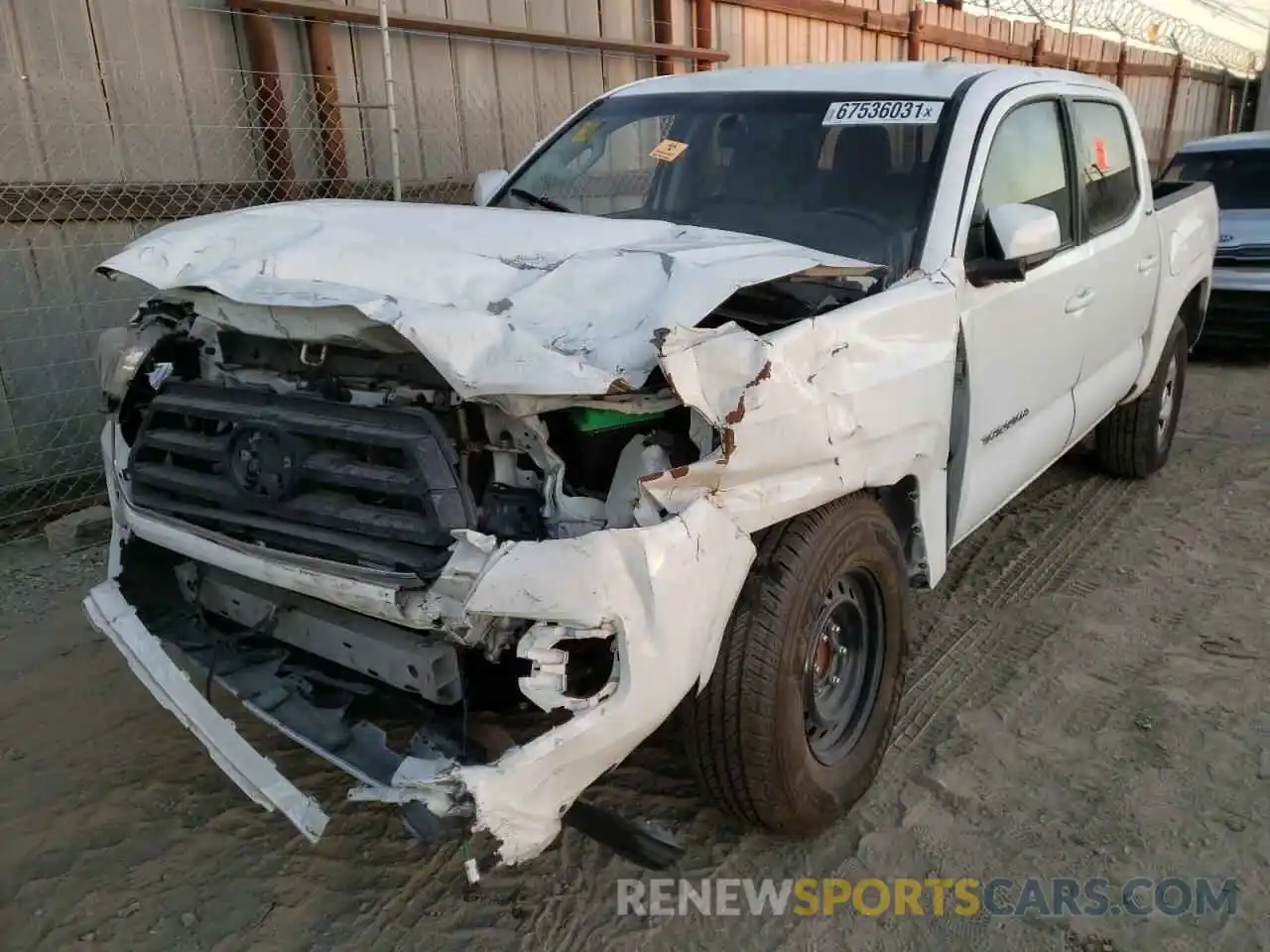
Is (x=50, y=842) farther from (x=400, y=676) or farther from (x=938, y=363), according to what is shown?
(x=938, y=363)

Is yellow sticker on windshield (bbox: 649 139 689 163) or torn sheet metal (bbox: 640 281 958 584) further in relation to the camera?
yellow sticker on windshield (bbox: 649 139 689 163)

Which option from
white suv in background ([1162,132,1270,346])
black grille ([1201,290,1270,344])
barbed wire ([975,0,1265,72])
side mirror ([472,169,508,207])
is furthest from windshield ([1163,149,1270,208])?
side mirror ([472,169,508,207])

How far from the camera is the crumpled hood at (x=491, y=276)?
205 centimetres

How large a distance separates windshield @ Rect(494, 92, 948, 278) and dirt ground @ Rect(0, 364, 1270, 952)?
5.18ft

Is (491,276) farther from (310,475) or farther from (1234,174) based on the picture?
(1234,174)

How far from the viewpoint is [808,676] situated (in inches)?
102

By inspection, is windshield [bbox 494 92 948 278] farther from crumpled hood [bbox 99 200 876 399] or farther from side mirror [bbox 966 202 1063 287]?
crumpled hood [bbox 99 200 876 399]

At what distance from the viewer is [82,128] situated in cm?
490

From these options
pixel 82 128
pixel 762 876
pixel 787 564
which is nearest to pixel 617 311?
pixel 787 564

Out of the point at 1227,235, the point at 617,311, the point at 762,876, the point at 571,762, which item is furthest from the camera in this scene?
the point at 1227,235

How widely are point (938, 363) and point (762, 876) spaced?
147 cm

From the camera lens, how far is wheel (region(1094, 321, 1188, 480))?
5281mm

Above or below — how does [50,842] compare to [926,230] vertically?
below

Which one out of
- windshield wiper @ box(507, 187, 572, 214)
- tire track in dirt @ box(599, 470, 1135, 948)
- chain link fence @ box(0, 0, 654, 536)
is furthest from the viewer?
chain link fence @ box(0, 0, 654, 536)
